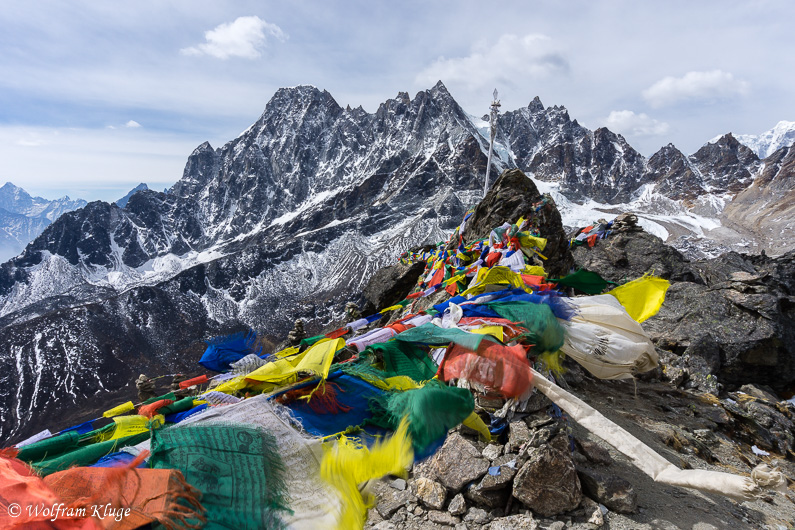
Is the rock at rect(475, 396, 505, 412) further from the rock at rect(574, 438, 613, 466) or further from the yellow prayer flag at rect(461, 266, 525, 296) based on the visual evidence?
the yellow prayer flag at rect(461, 266, 525, 296)

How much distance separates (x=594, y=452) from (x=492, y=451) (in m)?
1.08

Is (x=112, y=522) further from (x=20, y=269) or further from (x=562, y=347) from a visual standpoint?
(x=20, y=269)

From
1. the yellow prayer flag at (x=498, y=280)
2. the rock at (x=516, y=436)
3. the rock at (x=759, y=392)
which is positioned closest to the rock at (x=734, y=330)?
the rock at (x=759, y=392)

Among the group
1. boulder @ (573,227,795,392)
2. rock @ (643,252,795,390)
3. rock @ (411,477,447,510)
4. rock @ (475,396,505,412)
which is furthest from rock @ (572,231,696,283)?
rock @ (411,477,447,510)

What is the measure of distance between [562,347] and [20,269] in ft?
664

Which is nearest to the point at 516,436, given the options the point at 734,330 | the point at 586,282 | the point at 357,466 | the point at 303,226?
the point at 357,466

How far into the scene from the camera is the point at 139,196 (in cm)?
18700

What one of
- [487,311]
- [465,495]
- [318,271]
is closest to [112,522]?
[465,495]

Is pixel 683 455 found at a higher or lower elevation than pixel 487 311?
lower

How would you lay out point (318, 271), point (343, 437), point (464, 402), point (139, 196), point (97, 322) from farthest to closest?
point (139, 196) < point (318, 271) < point (97, 322) < point (464, 402) < point (343, 437)

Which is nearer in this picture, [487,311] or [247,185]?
[487,311]

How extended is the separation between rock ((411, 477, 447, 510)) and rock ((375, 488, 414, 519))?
0.29 feet

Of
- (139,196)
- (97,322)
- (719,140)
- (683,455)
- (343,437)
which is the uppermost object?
(719,140)

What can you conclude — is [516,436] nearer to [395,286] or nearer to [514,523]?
[514,523]
